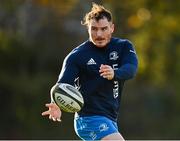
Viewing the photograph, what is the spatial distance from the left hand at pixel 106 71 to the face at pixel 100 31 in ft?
1.70

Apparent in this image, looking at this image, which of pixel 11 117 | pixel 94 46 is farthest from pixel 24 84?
pixel 94 46

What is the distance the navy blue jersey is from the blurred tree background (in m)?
11.6

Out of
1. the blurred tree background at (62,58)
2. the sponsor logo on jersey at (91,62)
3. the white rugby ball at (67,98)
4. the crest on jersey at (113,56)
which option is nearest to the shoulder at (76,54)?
the sponsor logo on jersey at (91,62)

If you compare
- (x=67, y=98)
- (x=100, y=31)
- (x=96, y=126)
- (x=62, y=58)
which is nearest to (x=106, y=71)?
(x=67, y=98)

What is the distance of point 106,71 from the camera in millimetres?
8055

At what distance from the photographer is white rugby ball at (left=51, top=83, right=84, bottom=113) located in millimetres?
Answer: 8180

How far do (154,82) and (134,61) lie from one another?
51.8 ft

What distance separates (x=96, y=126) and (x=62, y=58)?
1409 cm

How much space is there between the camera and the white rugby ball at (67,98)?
818 centimetres

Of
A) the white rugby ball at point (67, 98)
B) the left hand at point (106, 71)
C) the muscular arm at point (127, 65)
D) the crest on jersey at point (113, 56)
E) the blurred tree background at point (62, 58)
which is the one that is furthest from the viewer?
the blurred tree background at point (62, 58)

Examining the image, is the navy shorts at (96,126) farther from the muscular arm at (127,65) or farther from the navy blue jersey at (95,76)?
the muscular arm at (127,65)

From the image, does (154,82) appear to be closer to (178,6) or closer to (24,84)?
(178,6)

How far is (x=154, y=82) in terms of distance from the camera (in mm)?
24359

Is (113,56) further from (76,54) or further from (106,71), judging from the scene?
(106,71)
